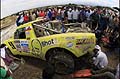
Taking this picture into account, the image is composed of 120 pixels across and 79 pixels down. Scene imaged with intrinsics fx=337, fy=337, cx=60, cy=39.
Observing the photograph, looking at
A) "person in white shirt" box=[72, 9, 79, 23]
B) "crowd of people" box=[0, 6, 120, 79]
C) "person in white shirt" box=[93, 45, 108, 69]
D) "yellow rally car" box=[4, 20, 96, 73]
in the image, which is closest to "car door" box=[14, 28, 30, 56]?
"yellow rally car" box=[4, 20, 96, 73]

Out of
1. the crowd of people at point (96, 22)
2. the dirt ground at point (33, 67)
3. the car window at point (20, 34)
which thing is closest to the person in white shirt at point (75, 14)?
the crowd of people at point (96, 22)

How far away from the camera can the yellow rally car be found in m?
11.1

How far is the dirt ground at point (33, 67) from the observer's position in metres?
11.1

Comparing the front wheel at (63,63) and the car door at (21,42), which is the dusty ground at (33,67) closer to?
the car door at (21,42)

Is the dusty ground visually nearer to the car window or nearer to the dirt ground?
the dirt ground

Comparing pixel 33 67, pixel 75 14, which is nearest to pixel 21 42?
pixel 33 67

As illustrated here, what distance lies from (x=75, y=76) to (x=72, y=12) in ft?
17.9

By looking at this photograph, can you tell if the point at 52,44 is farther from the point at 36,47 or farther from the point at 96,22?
the point at 96,22

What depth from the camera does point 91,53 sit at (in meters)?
11.1

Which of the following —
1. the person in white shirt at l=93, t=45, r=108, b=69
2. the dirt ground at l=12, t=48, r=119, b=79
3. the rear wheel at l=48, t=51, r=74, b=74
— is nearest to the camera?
the person in white shirt at l=93, t=45, r=108, b=69

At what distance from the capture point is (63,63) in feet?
36.8

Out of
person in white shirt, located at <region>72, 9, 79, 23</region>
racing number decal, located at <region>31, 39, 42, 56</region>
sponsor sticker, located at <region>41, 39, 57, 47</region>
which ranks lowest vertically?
racing number decal, located at <region>31, 39, 42, 56</region>

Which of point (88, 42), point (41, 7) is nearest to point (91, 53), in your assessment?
point (88, 42)

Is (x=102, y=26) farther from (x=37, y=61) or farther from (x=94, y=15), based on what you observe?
(x=37, y=61)
